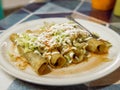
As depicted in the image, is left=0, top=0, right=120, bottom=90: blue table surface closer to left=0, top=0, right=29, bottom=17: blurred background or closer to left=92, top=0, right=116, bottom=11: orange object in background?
left=92, top=0, right=116, bottom=11: orange object in background

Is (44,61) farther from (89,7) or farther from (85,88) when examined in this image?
(89,7)

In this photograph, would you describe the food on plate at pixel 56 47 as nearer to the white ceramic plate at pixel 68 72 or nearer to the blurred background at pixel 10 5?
the white ceramic plate at pixel 68 72

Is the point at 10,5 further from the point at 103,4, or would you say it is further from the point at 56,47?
the point at 56,47

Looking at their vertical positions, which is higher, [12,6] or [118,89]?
[118,89]

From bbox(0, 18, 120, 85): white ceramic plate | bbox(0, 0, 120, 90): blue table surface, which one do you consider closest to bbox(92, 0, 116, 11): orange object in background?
bbox(0, 0, 120, 90): blue table surface

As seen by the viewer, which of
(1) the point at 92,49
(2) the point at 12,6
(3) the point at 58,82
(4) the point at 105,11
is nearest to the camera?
(3) the point at 58,82

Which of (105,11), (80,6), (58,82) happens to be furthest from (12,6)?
(58,82)
